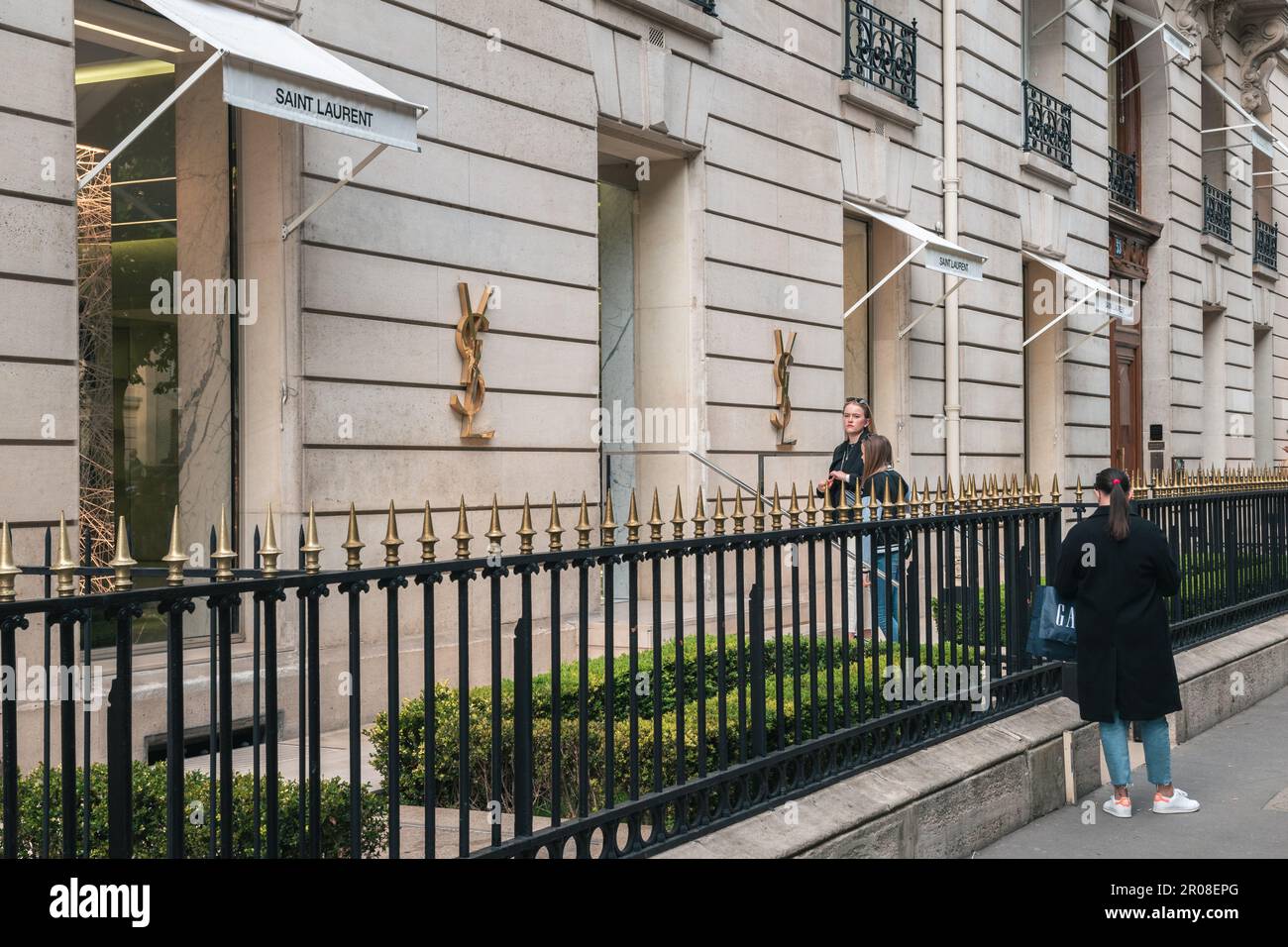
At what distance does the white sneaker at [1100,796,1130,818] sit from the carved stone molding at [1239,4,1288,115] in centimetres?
2438

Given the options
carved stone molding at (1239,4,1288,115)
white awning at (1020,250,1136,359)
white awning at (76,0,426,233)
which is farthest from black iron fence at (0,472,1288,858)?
carved stone molding at (1239,4,1288,115)

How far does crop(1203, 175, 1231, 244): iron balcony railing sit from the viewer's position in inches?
1069

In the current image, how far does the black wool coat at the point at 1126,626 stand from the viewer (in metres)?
7.65

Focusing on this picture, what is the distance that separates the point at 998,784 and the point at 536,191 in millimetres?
6004

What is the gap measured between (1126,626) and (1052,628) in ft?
1.46

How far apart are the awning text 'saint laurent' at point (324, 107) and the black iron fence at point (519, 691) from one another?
2809 millimetres

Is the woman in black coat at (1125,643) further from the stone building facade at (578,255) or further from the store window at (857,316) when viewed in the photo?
the store window at (857,316)

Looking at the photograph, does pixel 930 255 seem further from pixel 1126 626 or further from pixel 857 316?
pixel 1126 626

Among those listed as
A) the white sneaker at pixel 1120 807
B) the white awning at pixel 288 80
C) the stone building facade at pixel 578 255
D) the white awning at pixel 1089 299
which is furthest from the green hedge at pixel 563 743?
the white awning at pixel 1089 299

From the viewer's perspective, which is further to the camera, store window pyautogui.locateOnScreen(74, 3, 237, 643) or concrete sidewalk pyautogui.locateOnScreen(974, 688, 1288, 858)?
store window pyautogui.locateOnScreen(74, 3, 237, 643)

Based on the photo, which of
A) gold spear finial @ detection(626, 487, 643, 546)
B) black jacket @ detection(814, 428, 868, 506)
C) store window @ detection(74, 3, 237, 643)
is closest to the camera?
gold spear finial @ detection(626, 487, 643, 546)

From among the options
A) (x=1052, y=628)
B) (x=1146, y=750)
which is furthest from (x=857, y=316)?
(x=1146, y=750)

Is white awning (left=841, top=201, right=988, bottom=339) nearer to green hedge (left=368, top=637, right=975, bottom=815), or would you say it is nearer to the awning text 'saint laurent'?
the awning text 'saint laurent'

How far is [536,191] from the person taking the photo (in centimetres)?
1109
